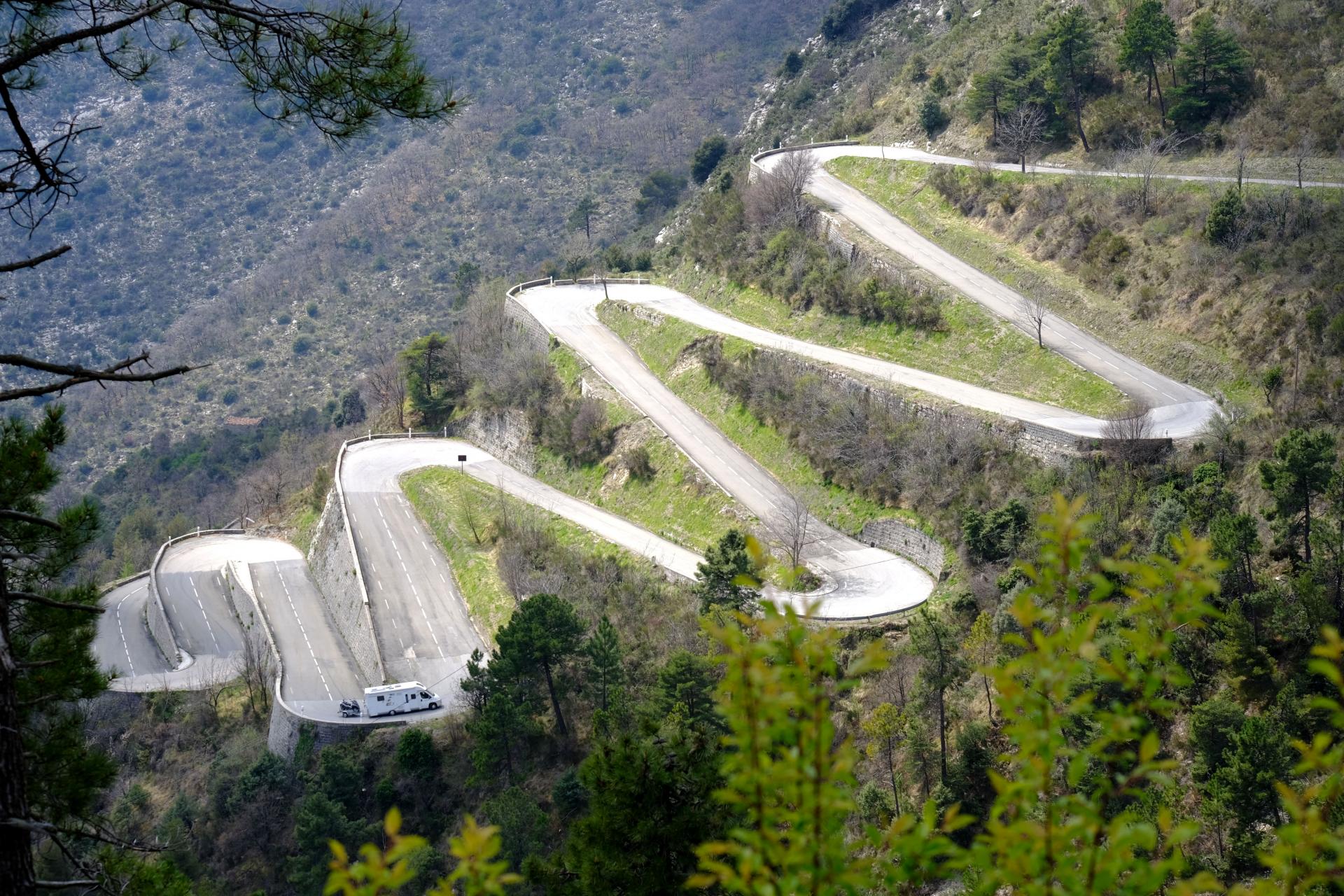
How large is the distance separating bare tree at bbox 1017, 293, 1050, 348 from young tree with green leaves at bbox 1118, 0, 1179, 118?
944 cm

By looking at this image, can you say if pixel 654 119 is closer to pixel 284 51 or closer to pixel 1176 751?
pixel 1176 751

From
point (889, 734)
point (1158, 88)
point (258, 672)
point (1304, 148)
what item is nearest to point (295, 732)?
point (258, 672)

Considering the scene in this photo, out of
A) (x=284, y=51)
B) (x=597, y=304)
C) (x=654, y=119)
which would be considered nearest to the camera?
(x=284, y=51)

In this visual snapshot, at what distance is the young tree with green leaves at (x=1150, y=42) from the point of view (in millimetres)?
38031

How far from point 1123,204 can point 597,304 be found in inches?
1023

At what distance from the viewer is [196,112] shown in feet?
375

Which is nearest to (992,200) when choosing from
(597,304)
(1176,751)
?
(597,304)

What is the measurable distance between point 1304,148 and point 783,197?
68.9 ft

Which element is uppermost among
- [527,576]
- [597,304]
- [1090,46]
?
[1090,46]

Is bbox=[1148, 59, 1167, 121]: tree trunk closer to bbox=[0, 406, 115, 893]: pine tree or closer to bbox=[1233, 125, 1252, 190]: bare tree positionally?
bbox=[1233, 125, 1252, 190]: bare tree

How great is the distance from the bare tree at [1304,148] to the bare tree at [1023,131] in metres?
9.61

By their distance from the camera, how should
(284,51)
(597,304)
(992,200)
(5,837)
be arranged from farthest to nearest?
(597,304) < (992,200) < (284,51) < (5,837)

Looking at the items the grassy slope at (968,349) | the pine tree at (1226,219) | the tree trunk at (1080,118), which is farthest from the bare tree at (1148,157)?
the grassy slope at (968,349)

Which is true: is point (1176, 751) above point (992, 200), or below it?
below
